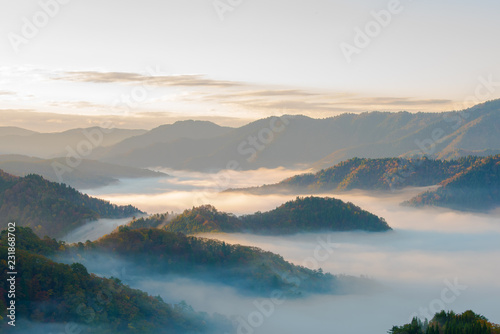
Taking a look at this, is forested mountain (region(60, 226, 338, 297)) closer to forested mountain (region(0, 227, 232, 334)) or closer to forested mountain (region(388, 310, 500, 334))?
forested mountain (region(0, 227, 232, 334))

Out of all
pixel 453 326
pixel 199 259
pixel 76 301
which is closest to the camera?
pixel 453 326

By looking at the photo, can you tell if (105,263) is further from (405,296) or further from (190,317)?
(405,296)

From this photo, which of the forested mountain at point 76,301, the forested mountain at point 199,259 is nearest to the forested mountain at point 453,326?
the forested mountain at point 76,301

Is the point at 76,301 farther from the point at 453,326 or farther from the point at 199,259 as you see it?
the point at 453,326

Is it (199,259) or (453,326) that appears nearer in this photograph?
(453,326)

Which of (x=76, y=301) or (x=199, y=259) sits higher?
(x=199, y=259)

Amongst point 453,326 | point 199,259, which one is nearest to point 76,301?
point 199,259

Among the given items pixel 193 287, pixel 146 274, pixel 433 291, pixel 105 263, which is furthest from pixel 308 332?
pixel 433 291
